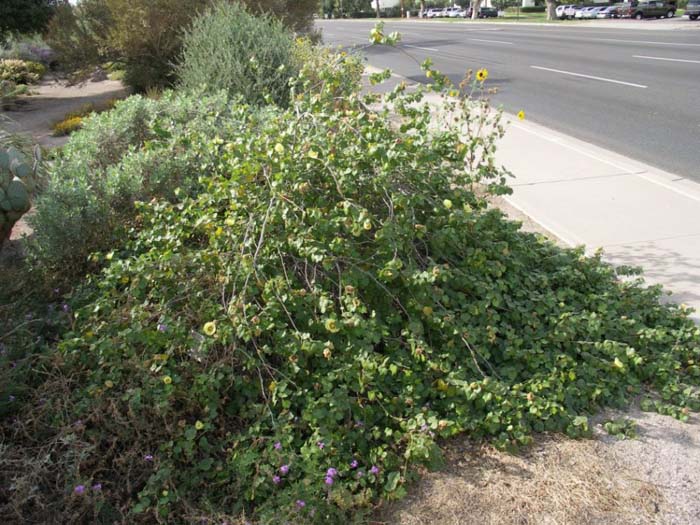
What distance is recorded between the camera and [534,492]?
2.76 meters

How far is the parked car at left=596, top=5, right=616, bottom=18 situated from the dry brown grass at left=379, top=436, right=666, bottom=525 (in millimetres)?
51299

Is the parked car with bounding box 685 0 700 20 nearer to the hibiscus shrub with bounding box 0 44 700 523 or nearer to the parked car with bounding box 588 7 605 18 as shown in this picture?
the parked car with bounding box 588 7 605 18

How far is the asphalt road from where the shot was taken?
909 centimetres

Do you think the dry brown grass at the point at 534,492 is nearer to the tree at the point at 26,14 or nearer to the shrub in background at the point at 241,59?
the shrub in background at the point at 241,59

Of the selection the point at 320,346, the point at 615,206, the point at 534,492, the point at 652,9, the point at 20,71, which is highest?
the point at 652,9

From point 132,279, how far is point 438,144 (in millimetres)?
2071

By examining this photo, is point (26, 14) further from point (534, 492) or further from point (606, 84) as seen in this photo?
point (534, 492)

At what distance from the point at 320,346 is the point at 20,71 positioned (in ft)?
70.2

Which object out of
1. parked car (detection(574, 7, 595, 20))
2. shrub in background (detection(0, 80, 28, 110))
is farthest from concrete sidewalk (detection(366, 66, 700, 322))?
parked car (detection(574, 7, 595, 20))

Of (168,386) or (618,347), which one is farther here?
(618,347)

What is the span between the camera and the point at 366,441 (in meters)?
3.05

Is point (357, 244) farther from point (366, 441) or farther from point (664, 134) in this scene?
point (664, 134)

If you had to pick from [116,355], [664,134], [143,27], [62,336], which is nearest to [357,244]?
[116,355]

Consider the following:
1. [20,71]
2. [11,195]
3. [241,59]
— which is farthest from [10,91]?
[11,195]
